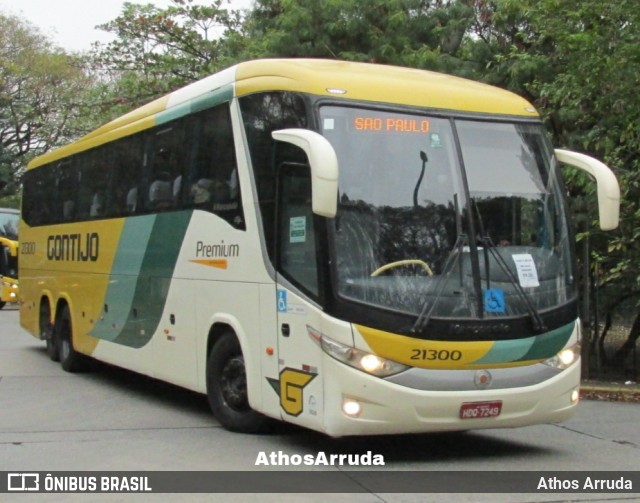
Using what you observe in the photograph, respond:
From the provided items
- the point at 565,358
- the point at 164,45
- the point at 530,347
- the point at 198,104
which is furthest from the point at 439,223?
the point at 164,45

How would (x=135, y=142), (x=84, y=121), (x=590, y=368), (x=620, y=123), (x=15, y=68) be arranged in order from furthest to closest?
1. (x=15, y=68)
2. (x=84, y=121)
3. (x=590, y=368)
4. (x=620, y=123)
5. (x=135, y=142)

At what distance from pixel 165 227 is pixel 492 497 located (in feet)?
17.5

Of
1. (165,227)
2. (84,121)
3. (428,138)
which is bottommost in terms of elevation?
(165,227)

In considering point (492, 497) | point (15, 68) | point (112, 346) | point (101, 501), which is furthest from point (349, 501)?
point (15, 68)

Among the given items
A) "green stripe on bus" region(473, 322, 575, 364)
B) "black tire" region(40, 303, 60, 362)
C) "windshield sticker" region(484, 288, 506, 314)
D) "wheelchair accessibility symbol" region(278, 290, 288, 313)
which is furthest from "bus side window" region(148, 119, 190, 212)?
"black tire" region(40, 303, 60, 362)

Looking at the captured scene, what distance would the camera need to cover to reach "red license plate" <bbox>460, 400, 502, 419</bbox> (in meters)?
7.90

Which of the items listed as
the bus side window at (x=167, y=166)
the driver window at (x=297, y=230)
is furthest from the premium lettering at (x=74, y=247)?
the driver window at (x=297, y=230)

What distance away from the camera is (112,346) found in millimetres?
12898

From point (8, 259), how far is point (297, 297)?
2437cm

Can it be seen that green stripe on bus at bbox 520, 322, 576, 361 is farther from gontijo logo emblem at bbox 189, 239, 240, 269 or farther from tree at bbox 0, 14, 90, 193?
tree at bbox 0, 14, 90, 193

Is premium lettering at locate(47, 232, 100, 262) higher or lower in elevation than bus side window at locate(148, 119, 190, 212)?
lower

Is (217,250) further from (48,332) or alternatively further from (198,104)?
(48,332)

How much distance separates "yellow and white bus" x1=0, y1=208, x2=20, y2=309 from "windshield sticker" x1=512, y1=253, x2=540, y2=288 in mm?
24130

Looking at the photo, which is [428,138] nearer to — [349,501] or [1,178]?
[349,501]
